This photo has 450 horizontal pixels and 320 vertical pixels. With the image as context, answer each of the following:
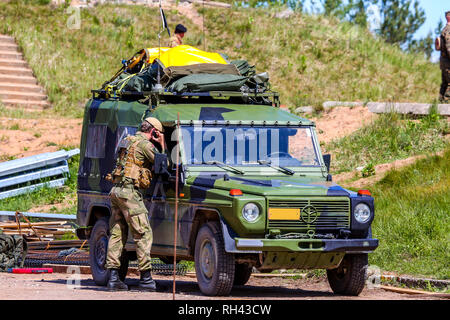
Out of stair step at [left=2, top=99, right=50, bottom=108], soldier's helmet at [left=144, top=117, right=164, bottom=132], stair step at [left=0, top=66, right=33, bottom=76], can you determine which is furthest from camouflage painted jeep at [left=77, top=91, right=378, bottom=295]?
stair step at [left=0, top=66, right=33, bottom=76]

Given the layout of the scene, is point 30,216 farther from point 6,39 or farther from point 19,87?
point 6,39

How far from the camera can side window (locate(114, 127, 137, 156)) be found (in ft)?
A: 37.6

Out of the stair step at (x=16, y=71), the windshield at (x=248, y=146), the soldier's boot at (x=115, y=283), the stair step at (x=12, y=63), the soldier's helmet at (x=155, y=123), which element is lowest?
the soldier's boot at (x=115, y=283)

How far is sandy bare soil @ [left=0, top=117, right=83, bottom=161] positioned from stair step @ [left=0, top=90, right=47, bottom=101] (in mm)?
2465

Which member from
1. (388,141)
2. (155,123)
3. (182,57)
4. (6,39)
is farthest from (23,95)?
(155,123)

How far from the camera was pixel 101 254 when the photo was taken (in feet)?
40.8

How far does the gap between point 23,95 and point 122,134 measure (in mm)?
18791

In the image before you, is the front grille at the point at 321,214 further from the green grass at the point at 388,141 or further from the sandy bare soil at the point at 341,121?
the sandy bare soil at the point at 341,121

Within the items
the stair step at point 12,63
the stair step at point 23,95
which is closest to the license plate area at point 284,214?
the stair step at point 23,95

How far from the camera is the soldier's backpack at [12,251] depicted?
1478 cm

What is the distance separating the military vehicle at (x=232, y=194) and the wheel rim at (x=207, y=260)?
0.01m

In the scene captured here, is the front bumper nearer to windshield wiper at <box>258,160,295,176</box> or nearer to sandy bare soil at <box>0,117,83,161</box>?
windshield wiper at <box>258,160,295,176</box>

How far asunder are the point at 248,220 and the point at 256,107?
2.55m
